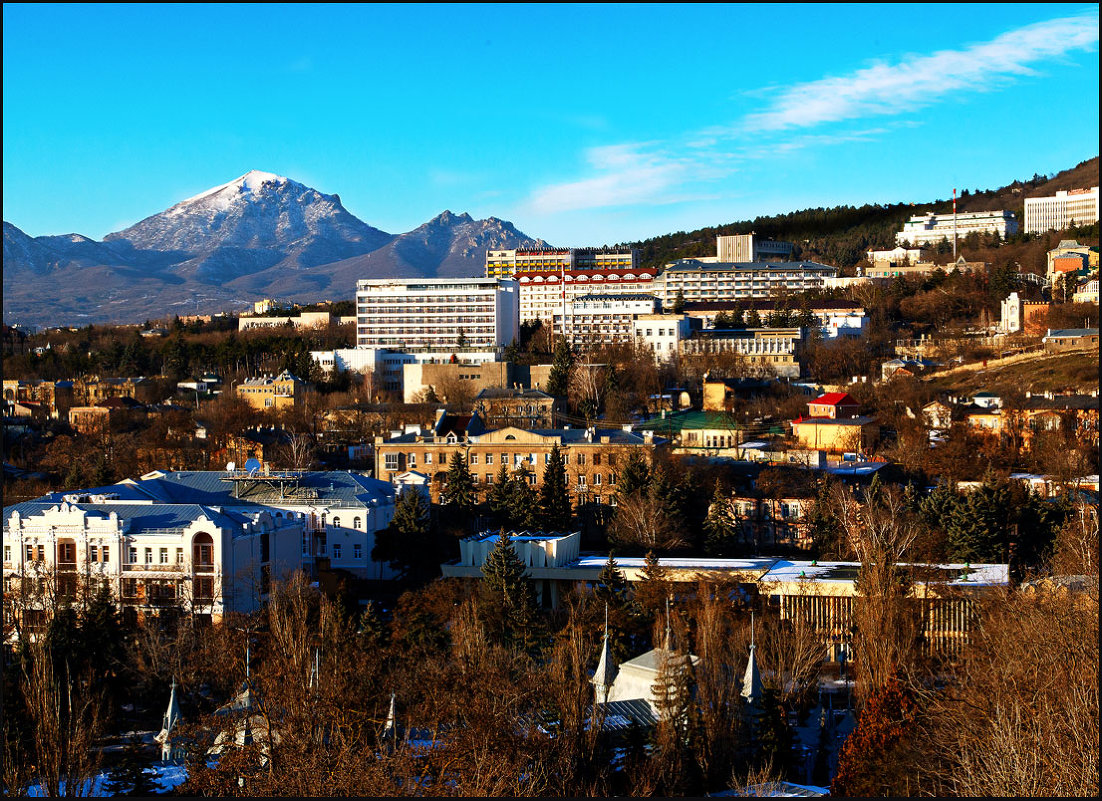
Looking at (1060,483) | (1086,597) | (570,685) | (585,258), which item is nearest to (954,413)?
(1060,483)

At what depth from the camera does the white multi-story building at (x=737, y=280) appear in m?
71.6

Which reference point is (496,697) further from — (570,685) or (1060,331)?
(1060,331)

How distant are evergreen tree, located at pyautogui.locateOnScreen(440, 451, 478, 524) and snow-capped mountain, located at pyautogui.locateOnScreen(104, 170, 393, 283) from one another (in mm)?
125548

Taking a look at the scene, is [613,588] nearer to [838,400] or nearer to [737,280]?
[838,400]

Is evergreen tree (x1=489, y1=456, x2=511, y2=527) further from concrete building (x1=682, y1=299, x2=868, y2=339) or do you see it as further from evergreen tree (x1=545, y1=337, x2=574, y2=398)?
concrete building (x1=682, y1=299, x2=868, y2=339)

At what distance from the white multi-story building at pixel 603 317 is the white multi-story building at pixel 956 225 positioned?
27489 millimetres

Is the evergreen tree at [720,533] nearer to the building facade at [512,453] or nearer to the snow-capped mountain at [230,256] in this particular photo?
the building facade at [512,453]

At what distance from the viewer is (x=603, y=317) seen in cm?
6253

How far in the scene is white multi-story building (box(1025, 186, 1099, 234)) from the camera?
83125mm

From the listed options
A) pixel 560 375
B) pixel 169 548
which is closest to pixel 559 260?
pixel 560 375

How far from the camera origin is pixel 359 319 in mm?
64562

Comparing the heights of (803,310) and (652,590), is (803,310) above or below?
above

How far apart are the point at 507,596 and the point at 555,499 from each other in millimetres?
8358

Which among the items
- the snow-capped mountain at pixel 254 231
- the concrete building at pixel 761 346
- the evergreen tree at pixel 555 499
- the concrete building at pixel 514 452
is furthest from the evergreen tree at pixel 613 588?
the snow-capped mountain at pixel 254 231
